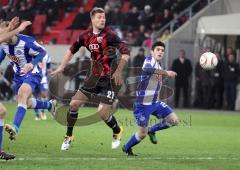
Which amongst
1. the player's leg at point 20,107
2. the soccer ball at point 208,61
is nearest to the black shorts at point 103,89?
the player's leg at point 20,107

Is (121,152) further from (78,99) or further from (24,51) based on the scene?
(24,51)

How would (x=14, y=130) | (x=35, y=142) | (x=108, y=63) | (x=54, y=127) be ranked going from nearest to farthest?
1. (x=14, y=130)
2. (x=108, y=63)
3. (x=35, y=142)
4. (x=54, y=127)

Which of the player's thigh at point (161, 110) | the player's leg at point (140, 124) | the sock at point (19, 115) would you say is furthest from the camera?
the player's thigh at point (161, 110)

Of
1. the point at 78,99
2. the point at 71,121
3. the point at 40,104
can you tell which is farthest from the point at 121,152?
the point at 40,104

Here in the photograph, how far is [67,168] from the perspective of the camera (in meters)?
9.44

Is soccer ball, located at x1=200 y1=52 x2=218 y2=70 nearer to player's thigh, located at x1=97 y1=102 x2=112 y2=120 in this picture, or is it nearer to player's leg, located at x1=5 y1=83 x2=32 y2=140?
player's thigh, located at x1=97 y1=102 x2=112 y2=120

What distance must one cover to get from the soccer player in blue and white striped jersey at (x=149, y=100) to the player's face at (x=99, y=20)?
1.08 metres

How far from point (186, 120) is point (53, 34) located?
510 inches

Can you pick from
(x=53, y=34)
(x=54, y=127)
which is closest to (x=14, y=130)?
(x=54, y=127)

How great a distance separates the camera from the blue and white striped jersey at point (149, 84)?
11.4m

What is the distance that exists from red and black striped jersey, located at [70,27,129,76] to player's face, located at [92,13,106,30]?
0.17 metres

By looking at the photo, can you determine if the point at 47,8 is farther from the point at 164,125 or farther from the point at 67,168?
the point at 67,168

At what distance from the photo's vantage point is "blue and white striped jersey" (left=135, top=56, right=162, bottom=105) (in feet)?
37.4

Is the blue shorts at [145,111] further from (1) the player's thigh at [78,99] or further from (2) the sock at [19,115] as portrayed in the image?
(2) the sock at [19,115]
